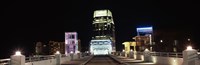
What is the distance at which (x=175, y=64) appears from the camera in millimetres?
32188

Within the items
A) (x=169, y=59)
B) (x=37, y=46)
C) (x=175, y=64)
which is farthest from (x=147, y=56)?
(x=37, y=46)

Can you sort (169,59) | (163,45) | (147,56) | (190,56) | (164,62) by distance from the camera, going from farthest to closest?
(163,45)
(147,56)
(164,62)
(169,59)
(190,56)

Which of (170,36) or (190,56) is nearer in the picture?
(190,56)

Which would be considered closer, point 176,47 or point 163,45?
point 176,47

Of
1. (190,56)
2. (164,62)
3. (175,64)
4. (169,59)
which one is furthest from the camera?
(164,62)

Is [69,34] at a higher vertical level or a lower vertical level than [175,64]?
higher

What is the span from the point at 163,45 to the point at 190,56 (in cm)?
12430

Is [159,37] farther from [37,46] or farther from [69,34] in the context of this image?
[37,46]

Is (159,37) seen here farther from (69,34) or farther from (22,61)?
(22,61)

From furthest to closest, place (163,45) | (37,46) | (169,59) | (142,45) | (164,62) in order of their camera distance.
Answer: (37,46) → (163,45) → (142,45) → (164,62) → (169,59)

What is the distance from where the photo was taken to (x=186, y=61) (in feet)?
84.3

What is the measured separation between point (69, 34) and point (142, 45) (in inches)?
1286

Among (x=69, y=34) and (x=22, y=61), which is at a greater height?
(x=69, y=34)

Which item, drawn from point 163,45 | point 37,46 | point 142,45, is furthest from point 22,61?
point 37,46
